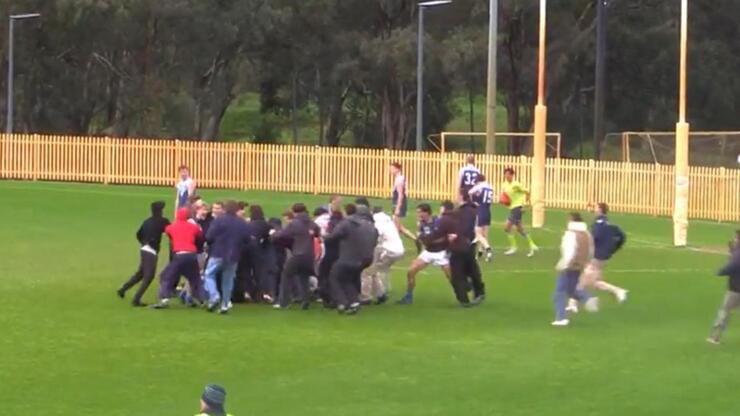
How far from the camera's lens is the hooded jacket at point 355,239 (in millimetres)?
21172

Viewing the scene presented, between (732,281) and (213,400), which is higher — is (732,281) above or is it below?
below

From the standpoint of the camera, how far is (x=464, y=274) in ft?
73.4

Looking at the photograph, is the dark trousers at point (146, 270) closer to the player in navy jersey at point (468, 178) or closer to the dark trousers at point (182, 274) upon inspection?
the dark trousers at point (182, 274)

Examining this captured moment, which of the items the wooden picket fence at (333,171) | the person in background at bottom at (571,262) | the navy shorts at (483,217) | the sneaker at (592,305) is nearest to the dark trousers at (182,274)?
the person in background at bottom at (571,262)

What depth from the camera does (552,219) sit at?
40.8 m

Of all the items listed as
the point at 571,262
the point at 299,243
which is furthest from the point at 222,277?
the point at 571,262

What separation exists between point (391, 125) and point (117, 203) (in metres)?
31.5

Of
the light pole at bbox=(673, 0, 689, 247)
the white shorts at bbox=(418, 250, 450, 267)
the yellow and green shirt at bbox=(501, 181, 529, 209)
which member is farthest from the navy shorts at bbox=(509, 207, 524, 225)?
the white shorts at bbox=(418, 250, 450, 267)

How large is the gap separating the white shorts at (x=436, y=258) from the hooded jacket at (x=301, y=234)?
1.83 metres

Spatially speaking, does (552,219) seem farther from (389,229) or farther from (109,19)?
(109,19)

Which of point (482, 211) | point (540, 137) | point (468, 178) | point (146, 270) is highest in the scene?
point (540, 137)

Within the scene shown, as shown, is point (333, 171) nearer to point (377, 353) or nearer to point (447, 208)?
point (447, 208)

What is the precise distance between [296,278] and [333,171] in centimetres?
2792

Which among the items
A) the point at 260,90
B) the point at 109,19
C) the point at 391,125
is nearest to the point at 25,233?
the point at 109,19
